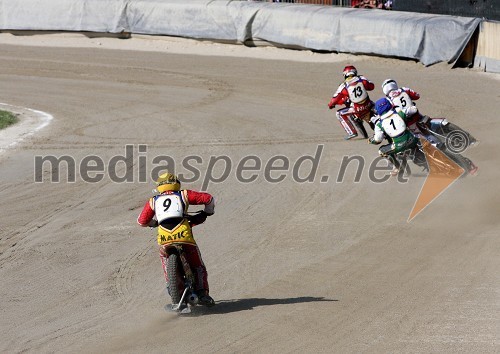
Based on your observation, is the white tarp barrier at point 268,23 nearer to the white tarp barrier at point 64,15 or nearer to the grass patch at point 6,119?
the white tarp barrier at point 64,15

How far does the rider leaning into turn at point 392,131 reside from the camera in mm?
16250

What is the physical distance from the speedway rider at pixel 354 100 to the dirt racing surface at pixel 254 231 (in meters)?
0.45

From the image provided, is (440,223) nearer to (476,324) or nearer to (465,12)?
(476,324)

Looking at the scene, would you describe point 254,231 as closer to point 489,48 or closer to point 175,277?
point 175,277

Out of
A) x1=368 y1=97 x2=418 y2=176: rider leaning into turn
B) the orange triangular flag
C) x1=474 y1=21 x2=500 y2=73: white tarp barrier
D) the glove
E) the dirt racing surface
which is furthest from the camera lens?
x1=474 y1=21 x2=500 y2=73: white tarp barrier

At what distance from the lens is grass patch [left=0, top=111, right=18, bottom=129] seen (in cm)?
2152

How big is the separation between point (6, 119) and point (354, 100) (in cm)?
845

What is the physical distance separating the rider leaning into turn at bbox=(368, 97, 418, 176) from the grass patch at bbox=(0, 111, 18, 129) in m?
9.25

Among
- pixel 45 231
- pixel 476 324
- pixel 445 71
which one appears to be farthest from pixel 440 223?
pixel 445 71

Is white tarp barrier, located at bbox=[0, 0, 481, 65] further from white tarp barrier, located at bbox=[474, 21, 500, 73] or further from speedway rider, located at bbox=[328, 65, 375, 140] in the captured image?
speedway rider, located at bbox=[328, 65, 375, 140]

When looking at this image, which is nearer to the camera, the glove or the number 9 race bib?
the number 9 race bib

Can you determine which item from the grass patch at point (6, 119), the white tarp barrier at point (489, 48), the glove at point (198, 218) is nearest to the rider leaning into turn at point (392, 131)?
the glove at point (198, 218)

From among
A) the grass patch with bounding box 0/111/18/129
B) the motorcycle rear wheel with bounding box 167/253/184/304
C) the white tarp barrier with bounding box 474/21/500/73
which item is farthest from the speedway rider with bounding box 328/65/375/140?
the motorcycle rear wheel with bounding box 167/253/184/304

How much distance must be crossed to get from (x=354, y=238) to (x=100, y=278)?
12.0ft
